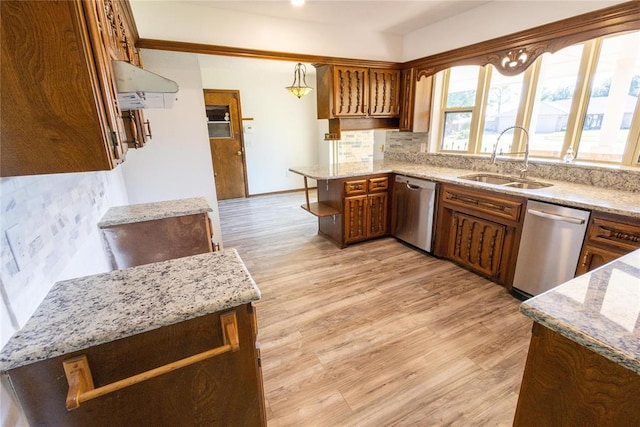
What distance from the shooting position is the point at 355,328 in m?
2.18

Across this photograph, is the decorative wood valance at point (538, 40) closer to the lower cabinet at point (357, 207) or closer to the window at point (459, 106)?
the window at point (459, 106)

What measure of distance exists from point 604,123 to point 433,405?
284 cm

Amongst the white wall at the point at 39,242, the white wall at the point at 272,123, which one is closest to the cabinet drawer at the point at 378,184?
the white wall at the point at 39,242

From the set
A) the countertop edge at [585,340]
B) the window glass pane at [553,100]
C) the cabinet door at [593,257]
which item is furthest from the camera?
the window glass pane at [553,100]

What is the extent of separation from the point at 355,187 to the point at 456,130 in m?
1.60

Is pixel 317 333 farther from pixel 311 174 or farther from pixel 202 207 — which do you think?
pixel 311 174

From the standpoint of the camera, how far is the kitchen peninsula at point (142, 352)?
0.75 m

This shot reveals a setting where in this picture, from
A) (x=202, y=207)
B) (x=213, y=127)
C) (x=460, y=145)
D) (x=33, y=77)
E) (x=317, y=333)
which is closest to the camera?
(x=33, y=77)

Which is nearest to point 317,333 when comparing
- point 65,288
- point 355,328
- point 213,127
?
point 355,328

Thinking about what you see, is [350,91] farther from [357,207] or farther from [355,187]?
[357,207]

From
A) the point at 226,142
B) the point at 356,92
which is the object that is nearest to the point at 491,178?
the point at 356,92

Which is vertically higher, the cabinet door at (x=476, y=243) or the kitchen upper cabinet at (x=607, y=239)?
the kitchen upper cabinet at (x=607, y=239)

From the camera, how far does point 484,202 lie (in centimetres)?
263

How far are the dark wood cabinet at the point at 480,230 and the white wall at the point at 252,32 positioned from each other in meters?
2.04
